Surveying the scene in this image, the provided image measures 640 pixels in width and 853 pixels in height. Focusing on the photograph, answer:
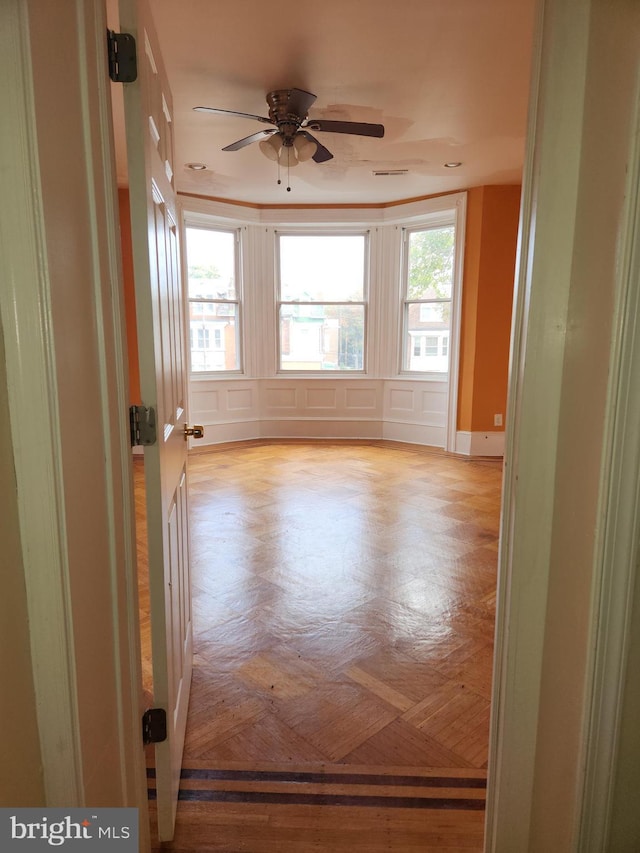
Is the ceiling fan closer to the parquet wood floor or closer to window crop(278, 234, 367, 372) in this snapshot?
the parquet wood floor

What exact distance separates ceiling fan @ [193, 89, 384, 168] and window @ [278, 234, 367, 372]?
9.55 ft

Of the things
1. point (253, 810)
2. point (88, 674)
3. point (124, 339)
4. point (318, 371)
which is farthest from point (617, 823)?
point (318, 371)

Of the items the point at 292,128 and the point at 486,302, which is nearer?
the point at 292,128

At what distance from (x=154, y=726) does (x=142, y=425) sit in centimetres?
76

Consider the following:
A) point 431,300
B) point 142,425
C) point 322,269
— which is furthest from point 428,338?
point 142,425

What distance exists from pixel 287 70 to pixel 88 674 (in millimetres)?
3250

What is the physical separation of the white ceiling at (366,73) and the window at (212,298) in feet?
4.01

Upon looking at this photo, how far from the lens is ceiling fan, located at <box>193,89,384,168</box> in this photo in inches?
125

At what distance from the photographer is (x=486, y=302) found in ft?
18.5

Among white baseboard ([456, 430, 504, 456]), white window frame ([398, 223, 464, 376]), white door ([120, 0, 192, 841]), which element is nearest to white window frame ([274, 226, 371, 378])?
white window frame ([398, 223, 464, 376])

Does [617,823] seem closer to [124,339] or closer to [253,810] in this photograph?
[253,810]

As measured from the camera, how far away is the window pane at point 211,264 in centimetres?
613

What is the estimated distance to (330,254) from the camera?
6.54m

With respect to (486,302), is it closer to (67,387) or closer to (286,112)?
(286,112)
